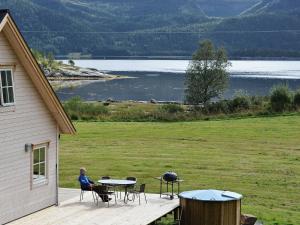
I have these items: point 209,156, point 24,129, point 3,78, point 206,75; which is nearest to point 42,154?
point 24,129

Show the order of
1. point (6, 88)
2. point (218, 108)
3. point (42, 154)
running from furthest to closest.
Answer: point (218, 108), point (42, 154), point (6, 88)

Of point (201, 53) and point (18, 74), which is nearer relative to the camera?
point (18, 74)

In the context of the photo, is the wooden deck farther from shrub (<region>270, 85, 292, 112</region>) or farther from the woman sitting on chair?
shrub (<region>270, 85, 292, 112</region>)

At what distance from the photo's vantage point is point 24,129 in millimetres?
19453

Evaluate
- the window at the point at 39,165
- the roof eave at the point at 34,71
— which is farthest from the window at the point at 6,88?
the window at the point at 39,165

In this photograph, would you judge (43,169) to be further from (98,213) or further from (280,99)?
(280,99)

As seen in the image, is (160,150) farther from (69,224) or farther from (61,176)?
(69,224)

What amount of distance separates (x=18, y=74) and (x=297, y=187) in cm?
1383

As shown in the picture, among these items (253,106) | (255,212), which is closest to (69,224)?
(255,212)

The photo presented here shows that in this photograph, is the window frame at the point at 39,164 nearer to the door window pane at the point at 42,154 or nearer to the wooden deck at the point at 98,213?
the door window pane at the point at 42,154

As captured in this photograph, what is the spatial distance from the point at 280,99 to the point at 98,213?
119 ft

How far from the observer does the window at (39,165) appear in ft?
66.4

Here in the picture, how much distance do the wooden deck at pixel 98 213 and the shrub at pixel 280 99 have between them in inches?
1284

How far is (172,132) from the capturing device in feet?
141
